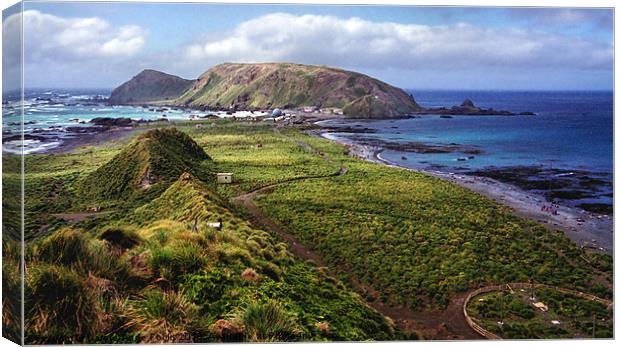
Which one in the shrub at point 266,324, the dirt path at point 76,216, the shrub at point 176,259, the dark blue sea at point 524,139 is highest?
the dark blue sea at point 524,139

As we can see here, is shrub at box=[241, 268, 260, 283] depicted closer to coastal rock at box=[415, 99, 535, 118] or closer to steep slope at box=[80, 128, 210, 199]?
steep slope at box=[80, 128, 210, 199]

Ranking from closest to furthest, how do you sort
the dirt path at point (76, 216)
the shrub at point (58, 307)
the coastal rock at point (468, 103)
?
the shrub at point (58, 307) < the dirt path at point (76, 216) < the coastal rock at point (468, 103)

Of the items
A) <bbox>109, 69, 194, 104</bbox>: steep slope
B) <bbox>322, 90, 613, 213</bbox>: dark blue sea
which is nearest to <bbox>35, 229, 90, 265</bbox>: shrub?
<bbox>109, 69, 194, 104</bbox>: steep slope

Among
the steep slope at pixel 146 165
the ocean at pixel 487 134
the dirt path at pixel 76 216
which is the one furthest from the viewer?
the steep slope at pixel 146 165

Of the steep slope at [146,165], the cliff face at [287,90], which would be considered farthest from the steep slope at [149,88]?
the steep slope at [146,165]

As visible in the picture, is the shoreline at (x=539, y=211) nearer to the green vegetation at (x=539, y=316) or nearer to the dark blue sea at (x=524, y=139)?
the dark blue sea at (x=524, y=139)

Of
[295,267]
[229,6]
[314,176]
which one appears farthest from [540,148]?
[229,6]
